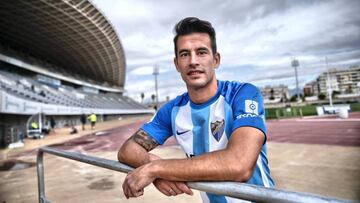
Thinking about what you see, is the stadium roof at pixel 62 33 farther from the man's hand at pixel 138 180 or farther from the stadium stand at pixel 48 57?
the man's hand at pixel 138 180

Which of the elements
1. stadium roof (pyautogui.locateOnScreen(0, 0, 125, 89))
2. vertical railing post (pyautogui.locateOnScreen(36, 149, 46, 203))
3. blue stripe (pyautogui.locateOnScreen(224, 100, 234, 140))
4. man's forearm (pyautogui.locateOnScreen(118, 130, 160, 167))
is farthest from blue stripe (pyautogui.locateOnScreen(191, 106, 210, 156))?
stadium roof (pyautogui.locateOnScreen(0, 0, 125, 89))

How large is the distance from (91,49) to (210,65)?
48.2m

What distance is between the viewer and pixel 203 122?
198cm

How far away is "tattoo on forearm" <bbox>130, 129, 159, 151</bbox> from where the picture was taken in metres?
2.26

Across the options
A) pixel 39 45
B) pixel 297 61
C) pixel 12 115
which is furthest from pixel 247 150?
pixel 297 61

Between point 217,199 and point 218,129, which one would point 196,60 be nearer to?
point 218,129

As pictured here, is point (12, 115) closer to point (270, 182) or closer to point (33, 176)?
point (33, 176)

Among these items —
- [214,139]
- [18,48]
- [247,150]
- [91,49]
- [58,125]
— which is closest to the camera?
[247,150]

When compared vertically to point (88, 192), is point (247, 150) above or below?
above

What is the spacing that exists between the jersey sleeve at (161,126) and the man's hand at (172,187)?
879mm

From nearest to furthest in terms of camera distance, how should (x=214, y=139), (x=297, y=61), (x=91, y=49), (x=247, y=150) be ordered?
(x=247, y=150)
(x=214, y=139)
(x=91, y=49)
(x=297, y=61)

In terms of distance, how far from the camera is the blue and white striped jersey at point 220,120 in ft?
5.78

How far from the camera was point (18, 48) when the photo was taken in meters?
40.3

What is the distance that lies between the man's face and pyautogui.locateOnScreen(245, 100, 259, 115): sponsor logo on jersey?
35 centimetres
